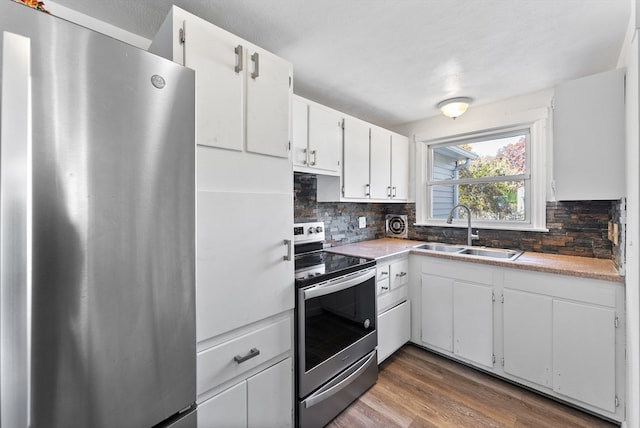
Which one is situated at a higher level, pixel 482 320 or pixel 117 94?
pixel 117 94

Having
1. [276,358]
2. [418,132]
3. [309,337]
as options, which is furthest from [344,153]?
[276,358]

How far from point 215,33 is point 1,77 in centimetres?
84

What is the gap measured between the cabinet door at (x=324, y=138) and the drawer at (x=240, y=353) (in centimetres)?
119

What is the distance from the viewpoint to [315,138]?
2.10 meters

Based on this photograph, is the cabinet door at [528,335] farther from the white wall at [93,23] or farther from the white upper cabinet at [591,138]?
the white wall at [93,23]

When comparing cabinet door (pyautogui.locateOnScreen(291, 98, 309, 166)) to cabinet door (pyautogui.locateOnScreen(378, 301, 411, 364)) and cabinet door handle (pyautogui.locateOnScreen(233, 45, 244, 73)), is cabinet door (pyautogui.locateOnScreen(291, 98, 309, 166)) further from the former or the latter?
cabinet door (pyautogui.locateOnScreen(378, 301, 411, 364))

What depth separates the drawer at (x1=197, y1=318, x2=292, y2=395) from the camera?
3.90 feet

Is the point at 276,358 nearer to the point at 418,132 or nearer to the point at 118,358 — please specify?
the point at 118,358

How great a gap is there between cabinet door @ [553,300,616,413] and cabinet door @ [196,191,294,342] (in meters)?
1.78

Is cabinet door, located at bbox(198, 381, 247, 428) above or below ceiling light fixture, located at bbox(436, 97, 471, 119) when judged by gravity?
below

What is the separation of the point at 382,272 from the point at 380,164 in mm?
1128

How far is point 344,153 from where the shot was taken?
93.4 inches

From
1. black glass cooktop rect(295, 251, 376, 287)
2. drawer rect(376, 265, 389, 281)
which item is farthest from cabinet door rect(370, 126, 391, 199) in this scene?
black glass cooktop rect(295, 251, 376, 287)

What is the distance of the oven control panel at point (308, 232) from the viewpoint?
7.36 ft
